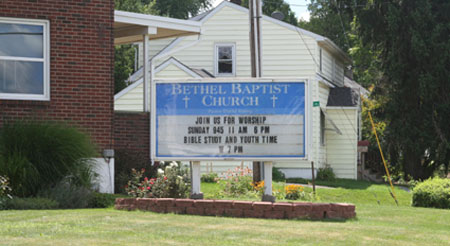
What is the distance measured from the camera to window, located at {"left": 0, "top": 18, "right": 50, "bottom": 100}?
16250 mm

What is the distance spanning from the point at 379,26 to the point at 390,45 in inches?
40.3

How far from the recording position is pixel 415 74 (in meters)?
32.1

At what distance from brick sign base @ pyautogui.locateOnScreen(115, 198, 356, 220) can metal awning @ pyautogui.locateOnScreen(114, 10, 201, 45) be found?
7.43 metres

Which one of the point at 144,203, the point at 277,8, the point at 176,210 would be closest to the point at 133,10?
the point at 277,8

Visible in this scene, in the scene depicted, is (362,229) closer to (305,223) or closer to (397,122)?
(305,223)

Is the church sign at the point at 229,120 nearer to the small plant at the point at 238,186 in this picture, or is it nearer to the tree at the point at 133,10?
the small plant at the point at 238,186

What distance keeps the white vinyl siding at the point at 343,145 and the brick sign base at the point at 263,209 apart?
22.4 meters

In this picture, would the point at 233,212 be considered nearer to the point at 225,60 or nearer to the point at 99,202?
the point at 99,202

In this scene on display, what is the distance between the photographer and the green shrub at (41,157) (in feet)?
46.7

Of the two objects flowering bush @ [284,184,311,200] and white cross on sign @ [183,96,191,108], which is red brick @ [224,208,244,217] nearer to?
white cross on sign @ [183,96,191,108]

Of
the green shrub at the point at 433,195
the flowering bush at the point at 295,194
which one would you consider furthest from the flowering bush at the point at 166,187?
the green shrub at the point at 433,195

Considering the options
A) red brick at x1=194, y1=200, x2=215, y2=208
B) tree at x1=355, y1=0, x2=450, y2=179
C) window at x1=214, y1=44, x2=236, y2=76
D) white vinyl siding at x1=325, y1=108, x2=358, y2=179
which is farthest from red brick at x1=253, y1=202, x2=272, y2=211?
white vinyl siding at x1=325, y1=108, x2=358, y2=179

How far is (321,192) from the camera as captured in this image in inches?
961

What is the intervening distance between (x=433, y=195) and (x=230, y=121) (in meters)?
7.37
